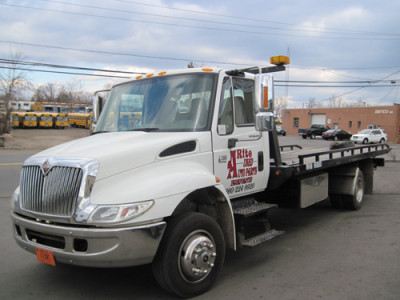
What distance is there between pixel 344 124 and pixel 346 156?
56.7 m

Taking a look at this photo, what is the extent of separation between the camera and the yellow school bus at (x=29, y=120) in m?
40.2

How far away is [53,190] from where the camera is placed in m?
3.46

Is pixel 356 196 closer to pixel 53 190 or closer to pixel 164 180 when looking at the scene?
pixel 164 180

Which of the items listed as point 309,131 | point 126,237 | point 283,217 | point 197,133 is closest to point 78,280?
point 126,237

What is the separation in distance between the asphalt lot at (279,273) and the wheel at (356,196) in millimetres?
1185

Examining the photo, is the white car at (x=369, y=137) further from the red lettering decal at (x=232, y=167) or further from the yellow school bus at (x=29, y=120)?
the red lettering decal at (x=232, y=167)

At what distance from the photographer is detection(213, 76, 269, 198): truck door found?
4.38 m

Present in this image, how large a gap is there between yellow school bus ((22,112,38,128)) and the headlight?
135 feet

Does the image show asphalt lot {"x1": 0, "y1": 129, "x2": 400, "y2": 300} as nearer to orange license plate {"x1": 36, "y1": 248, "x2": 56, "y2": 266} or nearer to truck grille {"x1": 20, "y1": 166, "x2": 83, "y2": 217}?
orange license plate {"x1": 36, "y1": 248, "x2": 56, "y2": 266}

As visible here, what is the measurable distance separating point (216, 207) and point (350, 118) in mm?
59848

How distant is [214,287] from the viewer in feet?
13.2

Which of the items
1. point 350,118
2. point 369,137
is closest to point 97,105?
point 369,137

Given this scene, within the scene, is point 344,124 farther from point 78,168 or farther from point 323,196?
point 78,168

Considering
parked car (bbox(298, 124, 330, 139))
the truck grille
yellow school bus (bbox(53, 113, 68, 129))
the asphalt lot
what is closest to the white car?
parked car (bbox(298, 124, 330, 139))
